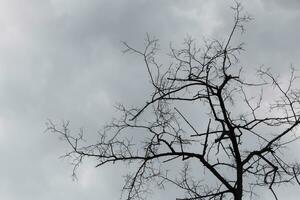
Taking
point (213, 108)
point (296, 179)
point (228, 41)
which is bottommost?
point (296, 179)

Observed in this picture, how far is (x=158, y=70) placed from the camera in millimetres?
11586

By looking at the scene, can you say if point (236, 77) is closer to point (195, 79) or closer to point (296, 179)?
point (195, 79)

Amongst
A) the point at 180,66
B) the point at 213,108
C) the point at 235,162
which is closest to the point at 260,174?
the point at 235,162

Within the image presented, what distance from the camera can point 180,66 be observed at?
38.2ft

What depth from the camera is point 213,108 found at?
11.6m

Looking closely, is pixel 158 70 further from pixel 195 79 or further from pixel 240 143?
pixel 240 143

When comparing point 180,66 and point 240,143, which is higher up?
point 180,66

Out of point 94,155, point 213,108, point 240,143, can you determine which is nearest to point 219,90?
point 213,108

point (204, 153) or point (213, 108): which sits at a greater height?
point (213, 108)

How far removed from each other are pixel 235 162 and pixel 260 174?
0.63 meters

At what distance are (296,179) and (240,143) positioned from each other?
125 centimetres

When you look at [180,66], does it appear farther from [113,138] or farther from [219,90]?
[113,138]

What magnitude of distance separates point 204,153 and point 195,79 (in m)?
1.43

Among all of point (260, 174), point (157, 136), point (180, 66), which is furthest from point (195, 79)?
point (260, 174)
